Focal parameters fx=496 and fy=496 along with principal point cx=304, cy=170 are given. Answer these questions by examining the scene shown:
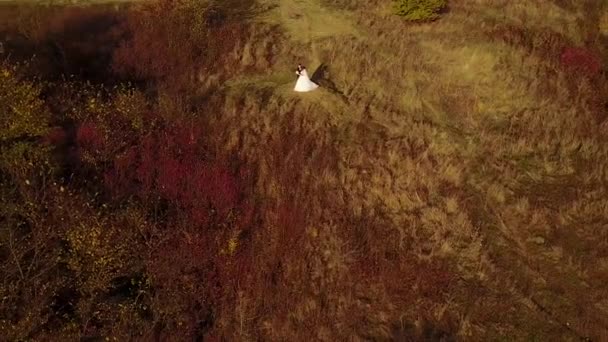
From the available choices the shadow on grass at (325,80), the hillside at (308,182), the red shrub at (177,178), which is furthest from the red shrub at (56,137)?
the shadow on grass at (325,80)

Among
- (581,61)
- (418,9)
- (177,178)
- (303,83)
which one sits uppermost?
(418,9)

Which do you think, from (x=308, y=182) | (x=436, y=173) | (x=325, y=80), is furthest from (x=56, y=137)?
(x=436, y=173)

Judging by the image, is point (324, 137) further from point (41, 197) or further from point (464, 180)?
point (41, 197)

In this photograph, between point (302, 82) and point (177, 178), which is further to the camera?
point (302, 82)

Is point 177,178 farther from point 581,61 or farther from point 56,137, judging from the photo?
point 581,61

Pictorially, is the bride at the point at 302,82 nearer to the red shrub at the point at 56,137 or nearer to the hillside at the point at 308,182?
the hillside at the point at 308,182

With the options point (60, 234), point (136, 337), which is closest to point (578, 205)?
point (136, 337)
